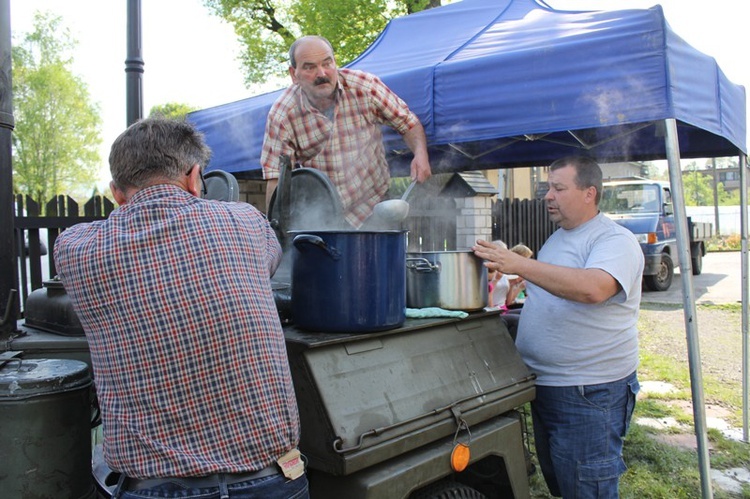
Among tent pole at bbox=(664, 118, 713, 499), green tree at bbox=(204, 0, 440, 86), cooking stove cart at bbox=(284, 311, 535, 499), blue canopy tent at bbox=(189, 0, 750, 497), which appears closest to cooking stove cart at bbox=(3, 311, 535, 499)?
cooking stove cart at bbox=(284, 311, 535, 499)

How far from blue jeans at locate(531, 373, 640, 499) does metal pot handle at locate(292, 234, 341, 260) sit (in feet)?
4.38

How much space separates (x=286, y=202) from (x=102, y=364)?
44.9 inches

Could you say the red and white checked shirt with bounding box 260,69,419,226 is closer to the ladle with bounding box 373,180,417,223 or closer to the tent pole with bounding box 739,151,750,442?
the ladle with bounding box 373,180,417,223

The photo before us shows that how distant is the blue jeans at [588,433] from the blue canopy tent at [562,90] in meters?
0.57

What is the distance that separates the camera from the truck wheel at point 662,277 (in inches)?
471

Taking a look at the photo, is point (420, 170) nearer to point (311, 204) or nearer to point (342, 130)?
point (342, 130)

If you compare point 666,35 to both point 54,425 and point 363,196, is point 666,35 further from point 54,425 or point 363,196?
point 54,425

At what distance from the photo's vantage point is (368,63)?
4.29 meters

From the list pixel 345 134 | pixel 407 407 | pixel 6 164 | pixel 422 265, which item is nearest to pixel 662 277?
pixel 345 134

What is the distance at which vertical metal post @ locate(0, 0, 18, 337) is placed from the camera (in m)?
2.48

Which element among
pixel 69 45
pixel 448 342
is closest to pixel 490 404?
pixel 448 342

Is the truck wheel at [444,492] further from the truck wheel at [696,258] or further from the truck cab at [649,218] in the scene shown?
the truck wheel at [696,258]

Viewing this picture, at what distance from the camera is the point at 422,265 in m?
2.40

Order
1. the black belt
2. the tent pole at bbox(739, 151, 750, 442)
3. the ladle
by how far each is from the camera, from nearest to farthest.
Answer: the black belt → the ladle → the tent pole at bbox(739, 151, 750, 442)
